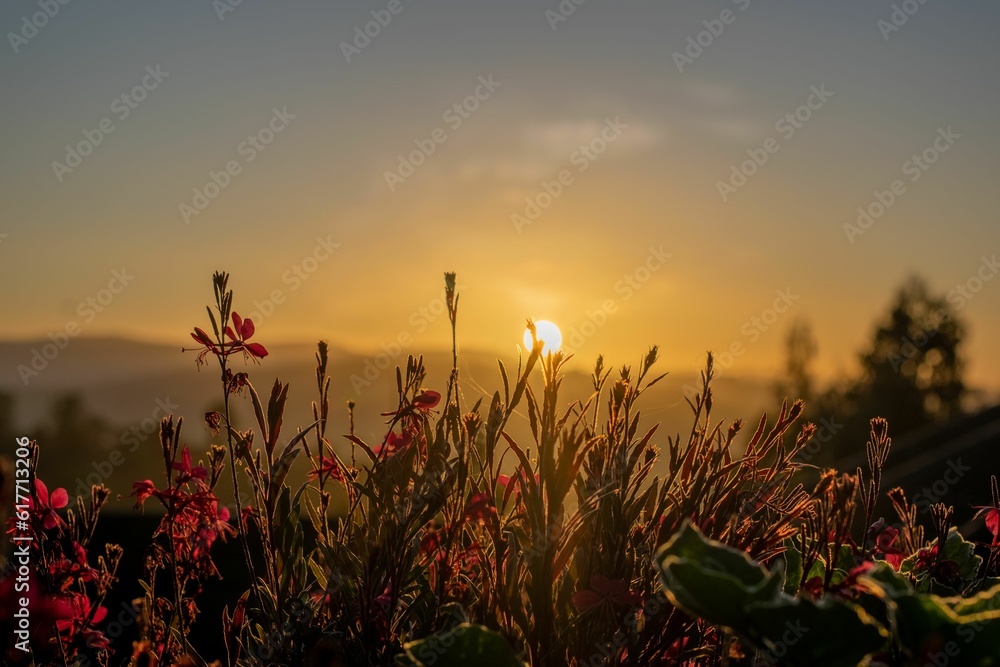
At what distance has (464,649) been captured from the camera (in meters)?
1.22

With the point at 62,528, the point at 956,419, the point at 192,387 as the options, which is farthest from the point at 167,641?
the point at 192,387

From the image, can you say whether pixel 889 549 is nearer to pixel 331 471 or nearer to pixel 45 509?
pixel 331 471

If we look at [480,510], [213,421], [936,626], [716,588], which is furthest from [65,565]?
[936,626]

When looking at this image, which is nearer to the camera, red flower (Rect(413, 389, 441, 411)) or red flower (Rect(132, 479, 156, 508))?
red flower (Rect(413, 389, 441, 411))

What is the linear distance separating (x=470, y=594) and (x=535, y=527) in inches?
14.7

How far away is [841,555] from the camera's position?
2.00 meters

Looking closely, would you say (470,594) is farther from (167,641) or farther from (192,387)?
(192,387)

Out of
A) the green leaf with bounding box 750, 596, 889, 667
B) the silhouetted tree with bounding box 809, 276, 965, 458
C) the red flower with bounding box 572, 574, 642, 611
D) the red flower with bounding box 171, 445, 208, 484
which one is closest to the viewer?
the green leaf with bounding box 750, 596, 889, 667

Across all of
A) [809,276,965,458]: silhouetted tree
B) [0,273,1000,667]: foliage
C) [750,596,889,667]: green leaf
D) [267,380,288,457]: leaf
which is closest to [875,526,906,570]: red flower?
[0,273,1000,667]: foliage

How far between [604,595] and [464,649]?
392 millimetres

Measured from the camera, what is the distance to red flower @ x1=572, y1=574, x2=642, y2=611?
1504 mm

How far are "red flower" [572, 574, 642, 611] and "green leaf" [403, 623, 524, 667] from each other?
303 mm

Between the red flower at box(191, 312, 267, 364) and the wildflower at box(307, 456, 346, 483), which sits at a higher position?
the red flower at box(191, 312, 267, 364)

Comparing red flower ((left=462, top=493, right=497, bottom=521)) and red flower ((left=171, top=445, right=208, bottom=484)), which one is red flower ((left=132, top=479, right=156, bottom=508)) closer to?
red flower ((left=171, top=445, right=208, bottom=484))
